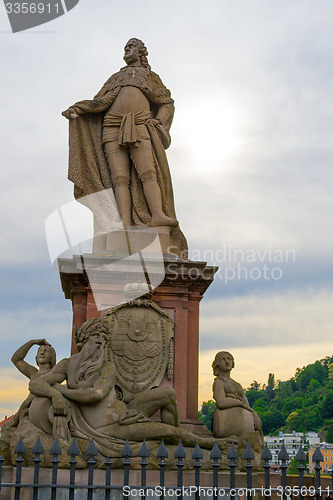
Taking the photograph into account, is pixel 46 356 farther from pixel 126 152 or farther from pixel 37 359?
pixel 126 152

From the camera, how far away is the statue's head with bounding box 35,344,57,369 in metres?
8.92

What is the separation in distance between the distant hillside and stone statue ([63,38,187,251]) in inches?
1862

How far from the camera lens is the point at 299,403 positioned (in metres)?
80.8

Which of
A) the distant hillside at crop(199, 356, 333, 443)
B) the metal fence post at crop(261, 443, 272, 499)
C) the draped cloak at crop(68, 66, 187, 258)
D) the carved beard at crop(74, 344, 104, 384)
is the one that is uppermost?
the distant hillside at crop(199, 356, 333, 443)

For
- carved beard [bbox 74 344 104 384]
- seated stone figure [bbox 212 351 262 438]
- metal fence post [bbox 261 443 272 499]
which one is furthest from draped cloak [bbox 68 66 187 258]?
metal fence post [bbox 261 443 272 499]

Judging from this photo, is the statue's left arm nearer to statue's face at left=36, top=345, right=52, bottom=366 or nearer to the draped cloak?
statue's face at left=36, top=345, right=52, bottom=366

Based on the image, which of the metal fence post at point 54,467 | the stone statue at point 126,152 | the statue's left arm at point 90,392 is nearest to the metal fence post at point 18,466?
the metal fence post at point 54,467

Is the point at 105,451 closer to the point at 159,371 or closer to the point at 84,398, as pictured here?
the point at 84,398

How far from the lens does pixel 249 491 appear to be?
5.77 meters

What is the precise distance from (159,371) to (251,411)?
4.52ft

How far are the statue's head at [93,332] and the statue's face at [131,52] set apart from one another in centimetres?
529

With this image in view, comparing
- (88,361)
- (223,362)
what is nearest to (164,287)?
(223,362)

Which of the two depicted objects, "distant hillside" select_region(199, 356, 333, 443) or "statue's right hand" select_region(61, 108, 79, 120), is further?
"distant hillside" select_region(199, 356, 333, 443)

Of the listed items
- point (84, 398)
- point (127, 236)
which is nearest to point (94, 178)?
point (127, 236)
